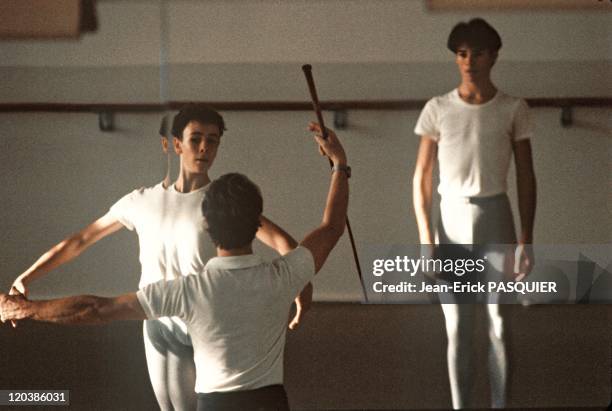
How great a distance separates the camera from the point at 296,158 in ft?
5.19

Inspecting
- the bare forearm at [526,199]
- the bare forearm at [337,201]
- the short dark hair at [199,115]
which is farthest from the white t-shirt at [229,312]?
the bare forearm at [526,199]

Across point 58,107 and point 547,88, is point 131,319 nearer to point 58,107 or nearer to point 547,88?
point 58,107

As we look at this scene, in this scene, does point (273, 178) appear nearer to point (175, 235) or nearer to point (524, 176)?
point (175, 235)

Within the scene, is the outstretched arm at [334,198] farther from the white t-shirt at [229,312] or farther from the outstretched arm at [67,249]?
the outstretched arm at [67,249]

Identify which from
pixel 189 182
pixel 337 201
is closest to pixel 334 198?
pixel 337 201

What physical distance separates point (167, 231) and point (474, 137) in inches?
20.6

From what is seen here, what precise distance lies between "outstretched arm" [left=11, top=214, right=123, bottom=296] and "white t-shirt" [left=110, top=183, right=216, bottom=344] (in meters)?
0.03

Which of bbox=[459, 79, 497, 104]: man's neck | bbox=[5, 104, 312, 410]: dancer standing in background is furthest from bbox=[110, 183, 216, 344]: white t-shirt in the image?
bbox=[459, 79, 497, 104]: man's neck

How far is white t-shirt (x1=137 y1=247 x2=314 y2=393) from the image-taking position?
59.9 inches

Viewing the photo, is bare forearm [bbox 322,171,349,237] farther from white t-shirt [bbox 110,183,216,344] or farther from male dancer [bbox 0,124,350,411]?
white t-shirt [bbox 110,183,216,344]

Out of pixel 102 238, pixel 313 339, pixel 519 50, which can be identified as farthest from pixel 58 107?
pixel 519 50

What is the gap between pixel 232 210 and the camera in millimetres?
1546

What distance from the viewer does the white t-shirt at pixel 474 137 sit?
1.58m

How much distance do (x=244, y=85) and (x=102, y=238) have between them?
0.35 m
